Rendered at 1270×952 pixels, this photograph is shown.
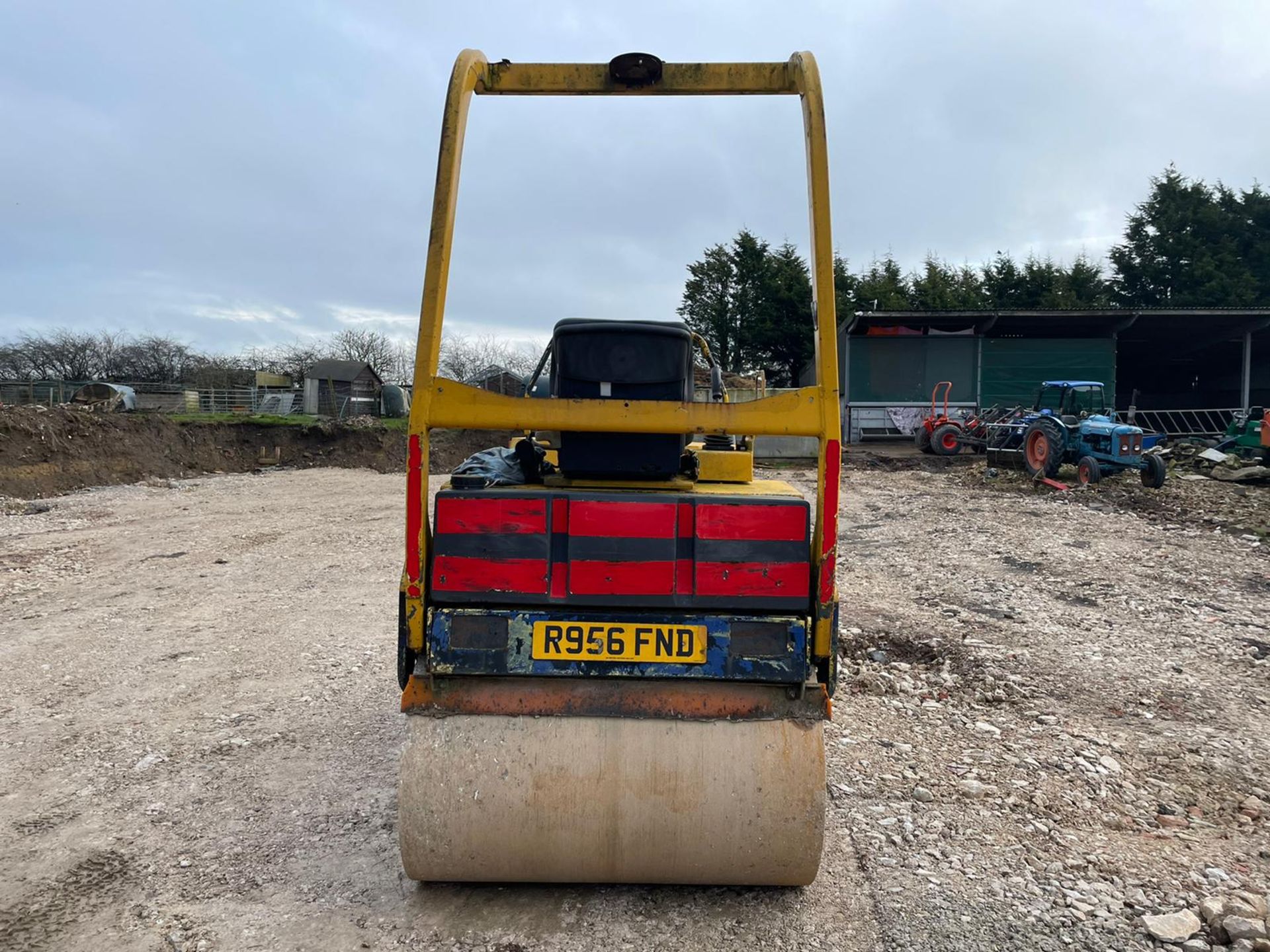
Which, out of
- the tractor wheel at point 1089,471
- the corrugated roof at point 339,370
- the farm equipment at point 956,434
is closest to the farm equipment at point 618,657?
the tractor wheel at point 1089,471

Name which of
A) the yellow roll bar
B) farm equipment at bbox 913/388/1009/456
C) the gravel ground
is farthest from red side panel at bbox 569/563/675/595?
farm equipment at bbox 913/388/1009/456

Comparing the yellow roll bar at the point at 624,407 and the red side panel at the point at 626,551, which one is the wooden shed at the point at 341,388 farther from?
the red side panel at the point at 626,551

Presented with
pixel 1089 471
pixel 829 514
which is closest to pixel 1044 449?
pixel 1089 471

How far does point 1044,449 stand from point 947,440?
5.49 meters

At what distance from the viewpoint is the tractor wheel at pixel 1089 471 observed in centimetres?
1334

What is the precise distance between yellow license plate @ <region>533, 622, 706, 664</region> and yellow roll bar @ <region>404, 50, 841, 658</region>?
389 mm

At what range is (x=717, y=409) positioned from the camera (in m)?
2.57

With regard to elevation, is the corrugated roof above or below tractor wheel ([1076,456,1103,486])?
above

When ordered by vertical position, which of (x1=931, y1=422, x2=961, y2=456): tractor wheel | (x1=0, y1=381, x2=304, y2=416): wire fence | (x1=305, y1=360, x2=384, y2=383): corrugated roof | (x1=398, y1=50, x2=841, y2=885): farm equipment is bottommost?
(x1=398, y1=50, x2=841, y2=885): farm equipment

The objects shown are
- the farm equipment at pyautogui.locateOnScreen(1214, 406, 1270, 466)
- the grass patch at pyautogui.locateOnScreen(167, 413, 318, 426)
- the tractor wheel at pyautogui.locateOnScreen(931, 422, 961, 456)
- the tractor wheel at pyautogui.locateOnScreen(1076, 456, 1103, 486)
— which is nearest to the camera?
the tractor wheel at pyautogui.locateOnScreen(1076, 456, 1103, 486)

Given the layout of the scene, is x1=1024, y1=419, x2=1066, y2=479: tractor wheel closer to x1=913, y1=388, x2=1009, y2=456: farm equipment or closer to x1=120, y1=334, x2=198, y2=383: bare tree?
x1=913, y1=388, x2=1009, y2=456: farm equipment

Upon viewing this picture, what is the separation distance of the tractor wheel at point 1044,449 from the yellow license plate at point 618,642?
13.0 meters

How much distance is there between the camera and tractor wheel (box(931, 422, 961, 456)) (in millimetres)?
19438

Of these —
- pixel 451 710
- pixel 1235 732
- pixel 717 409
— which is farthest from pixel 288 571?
pixel 1235 732
